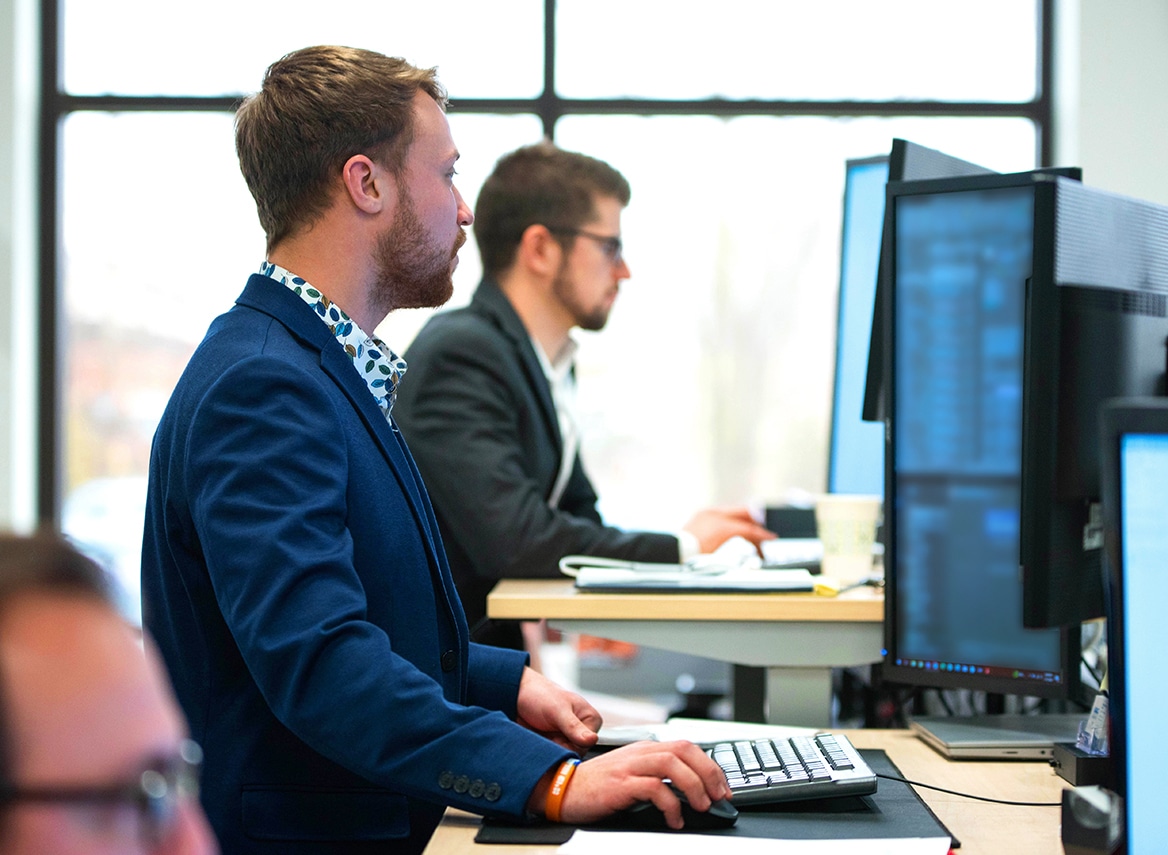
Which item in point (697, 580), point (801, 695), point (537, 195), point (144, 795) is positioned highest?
point (537, 195)

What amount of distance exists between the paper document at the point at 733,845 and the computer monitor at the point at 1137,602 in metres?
0.19

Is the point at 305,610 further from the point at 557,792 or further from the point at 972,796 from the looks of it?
the point at 972,796

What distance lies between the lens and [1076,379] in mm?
1167

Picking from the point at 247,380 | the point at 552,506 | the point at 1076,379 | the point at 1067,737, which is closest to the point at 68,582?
the point at 247,380

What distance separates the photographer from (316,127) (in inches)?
52.4

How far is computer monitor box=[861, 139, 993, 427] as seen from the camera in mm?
1551

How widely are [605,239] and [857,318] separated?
62 cm

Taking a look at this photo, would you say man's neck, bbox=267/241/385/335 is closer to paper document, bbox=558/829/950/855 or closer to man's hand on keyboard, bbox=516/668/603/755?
man's hand on keyboard, bbox=516/668/603/755

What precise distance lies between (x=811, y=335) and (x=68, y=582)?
355cm

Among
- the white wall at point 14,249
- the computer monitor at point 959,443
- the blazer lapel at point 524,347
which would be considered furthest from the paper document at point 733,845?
the white wall at point 14,249

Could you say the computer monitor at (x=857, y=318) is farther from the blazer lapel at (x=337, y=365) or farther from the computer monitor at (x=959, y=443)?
the blazer lapel at (x=337, y=365)

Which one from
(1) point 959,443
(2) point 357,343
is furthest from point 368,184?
(1) point 959,443

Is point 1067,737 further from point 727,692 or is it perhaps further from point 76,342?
point 76,342

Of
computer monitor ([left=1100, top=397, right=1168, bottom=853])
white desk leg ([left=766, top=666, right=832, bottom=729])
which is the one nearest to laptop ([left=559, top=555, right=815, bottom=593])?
white desk leg ([left=766, top=666, right=832, bottom=729])
